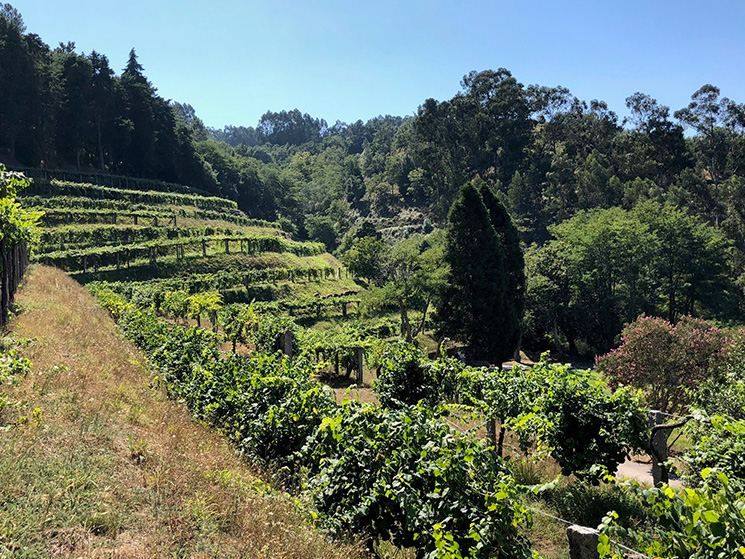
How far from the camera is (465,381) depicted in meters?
9.84

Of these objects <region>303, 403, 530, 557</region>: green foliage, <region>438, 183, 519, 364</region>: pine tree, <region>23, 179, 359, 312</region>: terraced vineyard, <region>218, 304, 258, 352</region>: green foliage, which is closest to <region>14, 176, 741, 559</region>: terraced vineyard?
<region>303, 403, 530, 557</region>: green foliage

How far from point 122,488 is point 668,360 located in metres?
15.2

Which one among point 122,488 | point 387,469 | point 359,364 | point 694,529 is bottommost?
point 359,364

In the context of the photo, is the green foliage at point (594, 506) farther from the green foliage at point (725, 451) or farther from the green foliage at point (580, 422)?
the green foliage at point (725, 451)

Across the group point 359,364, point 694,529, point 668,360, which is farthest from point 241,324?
point 694,529

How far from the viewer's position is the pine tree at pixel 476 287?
2597 cm

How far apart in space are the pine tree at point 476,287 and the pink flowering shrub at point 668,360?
10912 millimetres

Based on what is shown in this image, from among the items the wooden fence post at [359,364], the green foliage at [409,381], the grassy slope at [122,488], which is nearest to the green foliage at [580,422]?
A: the green foliage at [409,381]

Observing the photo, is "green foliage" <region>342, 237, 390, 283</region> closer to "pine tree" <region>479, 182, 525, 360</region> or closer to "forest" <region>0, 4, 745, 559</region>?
"forest" <region>0, 4, 745, 559</region>

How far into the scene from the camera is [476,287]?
26250 millimetres

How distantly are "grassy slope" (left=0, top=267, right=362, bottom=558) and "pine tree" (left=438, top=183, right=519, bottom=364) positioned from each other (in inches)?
825

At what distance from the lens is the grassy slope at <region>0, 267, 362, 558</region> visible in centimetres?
364

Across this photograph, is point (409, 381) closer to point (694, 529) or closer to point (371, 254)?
point (694, 529)

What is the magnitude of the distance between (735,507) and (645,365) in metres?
13.6
